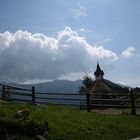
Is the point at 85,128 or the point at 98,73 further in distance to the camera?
the point at 98,73

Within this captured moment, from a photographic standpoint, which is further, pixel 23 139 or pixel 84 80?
pixel 84 80

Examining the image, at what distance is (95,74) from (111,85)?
55.7 ft

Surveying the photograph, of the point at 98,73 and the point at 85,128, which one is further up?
the point at 98,73

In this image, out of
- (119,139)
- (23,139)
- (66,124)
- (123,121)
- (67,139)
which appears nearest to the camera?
(23,139)

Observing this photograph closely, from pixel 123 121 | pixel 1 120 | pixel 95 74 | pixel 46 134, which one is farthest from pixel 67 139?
pixel 95 74

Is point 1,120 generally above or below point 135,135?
above

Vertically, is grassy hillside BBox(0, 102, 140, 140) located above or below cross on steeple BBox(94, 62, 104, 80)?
below

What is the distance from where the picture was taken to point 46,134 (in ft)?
40.5

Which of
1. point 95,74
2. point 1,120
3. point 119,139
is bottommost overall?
point 119,139

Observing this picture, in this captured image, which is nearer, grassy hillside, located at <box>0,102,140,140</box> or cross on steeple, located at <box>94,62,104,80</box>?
grassy hillside, located at <box>0,102,140,140</box>

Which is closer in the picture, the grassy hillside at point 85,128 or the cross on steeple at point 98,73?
the grassy hillside at point 85,128

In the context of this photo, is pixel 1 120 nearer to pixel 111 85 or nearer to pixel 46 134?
pixel 46 134

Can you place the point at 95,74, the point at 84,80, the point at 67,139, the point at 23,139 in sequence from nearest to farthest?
1. the point at 23,139
2. the point at 67,139
3. the point at 95,74
4. the point at 84,80

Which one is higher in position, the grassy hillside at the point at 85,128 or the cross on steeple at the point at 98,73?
the cross on steeple at the point at 98,73
